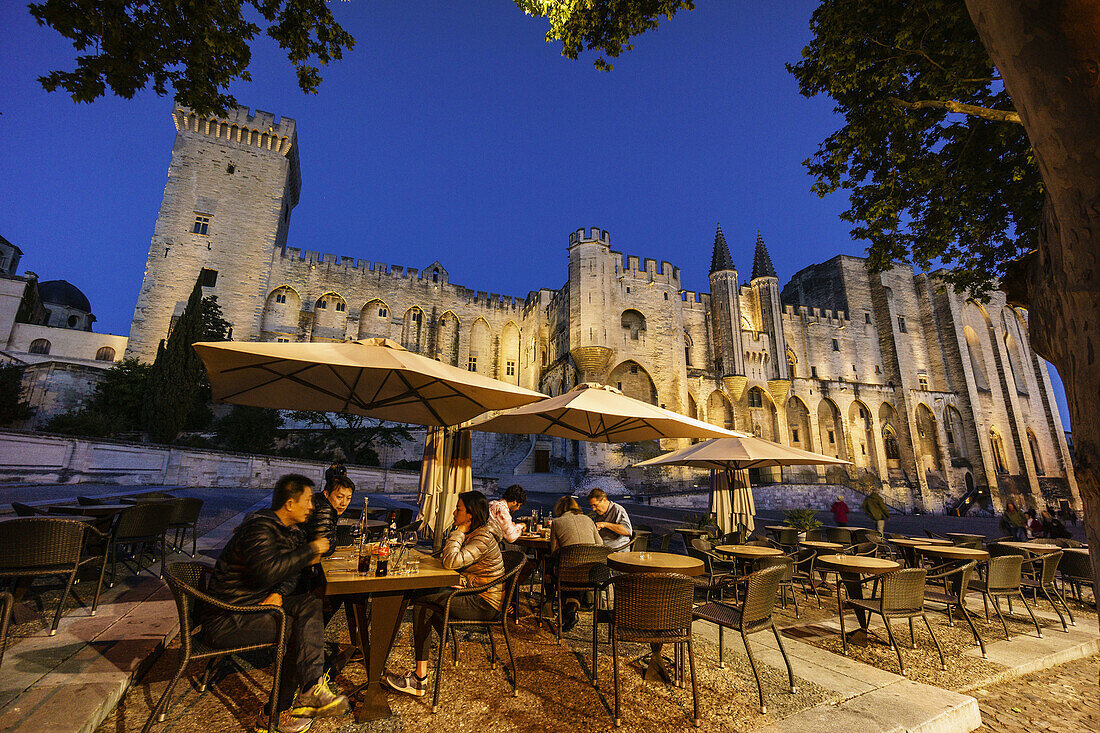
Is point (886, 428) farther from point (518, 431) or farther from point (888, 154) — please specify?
point (518, 431)

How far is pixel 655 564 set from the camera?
3428mm

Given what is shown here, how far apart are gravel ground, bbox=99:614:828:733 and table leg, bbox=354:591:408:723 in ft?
0.32

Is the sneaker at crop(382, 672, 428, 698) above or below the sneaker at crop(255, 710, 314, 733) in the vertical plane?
below

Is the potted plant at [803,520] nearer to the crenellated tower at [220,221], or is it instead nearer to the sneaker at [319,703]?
the sneaker at [319,703]

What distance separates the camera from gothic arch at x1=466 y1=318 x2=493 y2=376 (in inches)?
1262

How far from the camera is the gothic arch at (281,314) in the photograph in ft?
86.6

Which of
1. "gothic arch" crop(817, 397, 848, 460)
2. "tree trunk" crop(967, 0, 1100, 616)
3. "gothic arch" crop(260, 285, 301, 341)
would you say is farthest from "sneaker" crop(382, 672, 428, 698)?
"gothic arch" crop(817, 397, 848, 460)

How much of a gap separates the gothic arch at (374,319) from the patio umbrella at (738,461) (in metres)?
25.5

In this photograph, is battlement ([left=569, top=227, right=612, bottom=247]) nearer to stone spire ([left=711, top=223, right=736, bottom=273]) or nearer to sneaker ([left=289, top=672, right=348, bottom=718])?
stone spire ([left=711, top=223, right=736, bottom=273])

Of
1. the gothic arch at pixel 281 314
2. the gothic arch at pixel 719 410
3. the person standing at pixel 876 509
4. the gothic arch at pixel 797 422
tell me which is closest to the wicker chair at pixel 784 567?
the person standing at pixel 876 509

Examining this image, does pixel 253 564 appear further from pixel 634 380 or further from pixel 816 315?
pixel 816 315

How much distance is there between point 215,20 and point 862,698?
768 cm

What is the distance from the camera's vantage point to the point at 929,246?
6785 mm

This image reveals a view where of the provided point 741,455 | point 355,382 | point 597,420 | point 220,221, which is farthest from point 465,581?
point 220,221
